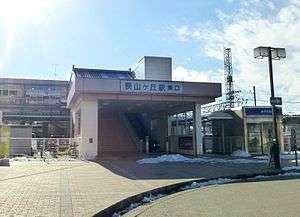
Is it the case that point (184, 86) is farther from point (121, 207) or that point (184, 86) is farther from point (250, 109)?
point (121, 207)

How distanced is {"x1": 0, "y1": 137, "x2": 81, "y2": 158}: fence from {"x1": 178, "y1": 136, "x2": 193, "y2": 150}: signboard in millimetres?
8316

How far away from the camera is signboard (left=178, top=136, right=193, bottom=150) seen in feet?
107

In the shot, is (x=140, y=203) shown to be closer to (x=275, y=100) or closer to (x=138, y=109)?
(x=275, y=100)

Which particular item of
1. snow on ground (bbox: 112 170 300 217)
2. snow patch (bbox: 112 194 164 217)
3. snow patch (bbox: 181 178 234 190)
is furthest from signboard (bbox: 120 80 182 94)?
snow patch (bbox: 112 194 164 217)

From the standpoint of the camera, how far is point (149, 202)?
11.1m

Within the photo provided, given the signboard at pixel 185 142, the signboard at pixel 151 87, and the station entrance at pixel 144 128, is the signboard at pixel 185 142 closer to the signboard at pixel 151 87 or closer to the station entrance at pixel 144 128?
the station entrance at pixel 144 128

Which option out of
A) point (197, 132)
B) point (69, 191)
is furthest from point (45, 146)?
point (69, 191)

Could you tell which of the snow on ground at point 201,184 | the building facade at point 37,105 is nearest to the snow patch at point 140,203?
the snow on ground at point 201,184

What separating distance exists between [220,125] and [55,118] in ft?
125

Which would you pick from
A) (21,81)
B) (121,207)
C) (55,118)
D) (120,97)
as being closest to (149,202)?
(121,207)

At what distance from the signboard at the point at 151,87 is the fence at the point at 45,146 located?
5.64 metres

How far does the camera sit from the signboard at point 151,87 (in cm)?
2872

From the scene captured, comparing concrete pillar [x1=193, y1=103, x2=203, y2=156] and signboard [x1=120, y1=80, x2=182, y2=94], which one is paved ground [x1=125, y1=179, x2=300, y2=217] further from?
concrete pillar [x1=193, y1=103, x2=203, y2=156]

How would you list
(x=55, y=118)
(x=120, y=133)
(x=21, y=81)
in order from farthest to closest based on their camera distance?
(x=21, y=81)
(x=55, y=118)
(x=120, y=133)
